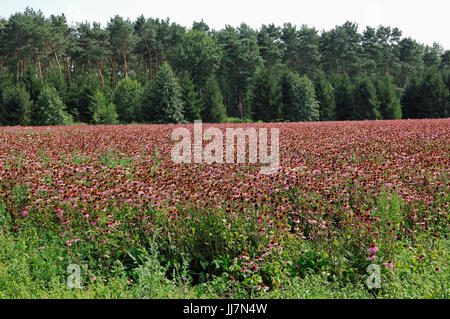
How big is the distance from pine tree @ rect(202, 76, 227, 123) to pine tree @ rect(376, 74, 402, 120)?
1850cm

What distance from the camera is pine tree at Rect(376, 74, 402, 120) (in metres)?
44.0

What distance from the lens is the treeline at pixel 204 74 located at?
134 ft

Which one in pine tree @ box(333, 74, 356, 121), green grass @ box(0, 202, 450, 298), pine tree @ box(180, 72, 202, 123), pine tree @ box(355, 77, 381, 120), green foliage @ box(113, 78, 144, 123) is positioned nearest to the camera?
green grass @ box(0, 202, 450, 298)

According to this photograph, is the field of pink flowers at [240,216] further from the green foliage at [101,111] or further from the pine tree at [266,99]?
the pine tree at [266,99]

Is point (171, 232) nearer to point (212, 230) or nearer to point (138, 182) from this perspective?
point (212, 230)

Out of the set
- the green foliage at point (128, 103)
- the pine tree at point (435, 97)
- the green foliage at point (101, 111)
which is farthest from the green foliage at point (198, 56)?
the pine tree at point (435, 97)

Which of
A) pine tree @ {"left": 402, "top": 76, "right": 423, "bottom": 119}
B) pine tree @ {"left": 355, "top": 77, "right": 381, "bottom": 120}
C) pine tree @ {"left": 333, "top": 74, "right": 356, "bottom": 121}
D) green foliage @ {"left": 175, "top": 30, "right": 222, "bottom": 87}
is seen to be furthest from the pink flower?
green foliage @ {"left": 175, "top": 30, "right": 222, "bottom": 87}

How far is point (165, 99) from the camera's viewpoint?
131ft

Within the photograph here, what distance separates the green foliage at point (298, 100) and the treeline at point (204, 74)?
119 mm

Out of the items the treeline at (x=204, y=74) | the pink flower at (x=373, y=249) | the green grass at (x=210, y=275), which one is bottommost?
the green grass at (x=210, y=275)

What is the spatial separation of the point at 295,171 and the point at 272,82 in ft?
132

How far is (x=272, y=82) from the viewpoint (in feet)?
148

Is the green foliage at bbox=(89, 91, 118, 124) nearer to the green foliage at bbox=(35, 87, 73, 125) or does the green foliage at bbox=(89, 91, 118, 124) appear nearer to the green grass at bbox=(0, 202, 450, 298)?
the green foliage at bbox=(35, 87, 73, 125)

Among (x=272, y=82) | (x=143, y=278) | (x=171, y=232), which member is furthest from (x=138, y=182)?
(x=272, y=82)
